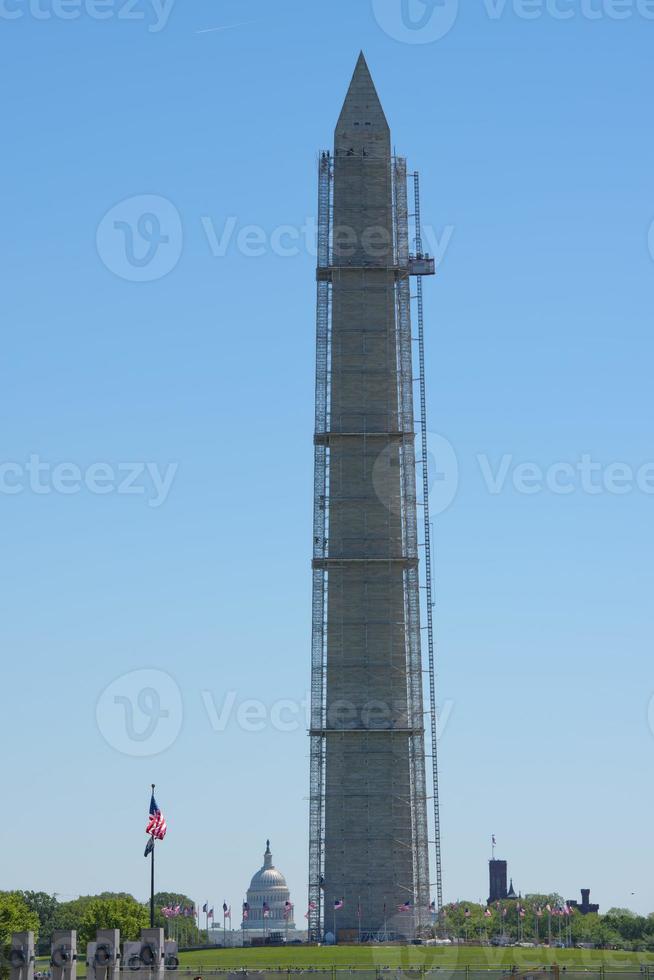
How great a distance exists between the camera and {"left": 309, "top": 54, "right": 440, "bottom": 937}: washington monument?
106 m

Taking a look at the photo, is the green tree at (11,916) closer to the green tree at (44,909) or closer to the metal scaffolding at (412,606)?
the metal scaffolding at (412,606)

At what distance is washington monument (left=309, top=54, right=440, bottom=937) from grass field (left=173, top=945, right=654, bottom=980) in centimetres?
691

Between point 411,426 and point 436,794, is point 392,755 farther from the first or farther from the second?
point 411,426

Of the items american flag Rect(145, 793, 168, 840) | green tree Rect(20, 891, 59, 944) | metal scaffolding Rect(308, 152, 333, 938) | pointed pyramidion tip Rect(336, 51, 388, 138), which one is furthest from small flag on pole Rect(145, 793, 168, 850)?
green tree Rect(20, 891, 59, 944)

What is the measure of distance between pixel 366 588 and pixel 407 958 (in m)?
26.6

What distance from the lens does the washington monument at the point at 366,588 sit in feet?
347

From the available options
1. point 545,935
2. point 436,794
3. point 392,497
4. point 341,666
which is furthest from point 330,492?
point 545,935

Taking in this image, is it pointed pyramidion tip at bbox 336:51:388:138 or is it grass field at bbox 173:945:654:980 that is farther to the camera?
pointed pyramidion tip at bbox 336:51:388:138

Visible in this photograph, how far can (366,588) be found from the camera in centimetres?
10812

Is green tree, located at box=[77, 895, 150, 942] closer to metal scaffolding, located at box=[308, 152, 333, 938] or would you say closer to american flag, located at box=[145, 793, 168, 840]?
metal scaffolding, located at box=[308, 152, 333, 938]

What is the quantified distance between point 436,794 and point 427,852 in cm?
354

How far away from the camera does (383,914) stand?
105m

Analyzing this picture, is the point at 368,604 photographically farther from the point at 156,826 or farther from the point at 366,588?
the point at 156,826

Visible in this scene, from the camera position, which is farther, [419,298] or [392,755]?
[419,298]
